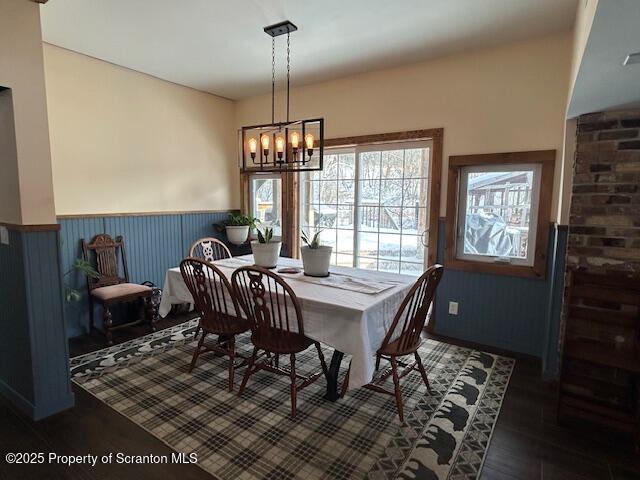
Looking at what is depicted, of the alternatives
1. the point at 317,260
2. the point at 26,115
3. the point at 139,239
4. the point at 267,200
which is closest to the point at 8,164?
the point at 26,115

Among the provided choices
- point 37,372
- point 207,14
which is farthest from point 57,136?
point 37,372

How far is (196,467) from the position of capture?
1740mm

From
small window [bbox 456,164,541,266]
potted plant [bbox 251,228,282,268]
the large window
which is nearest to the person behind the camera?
potted plant [bbox 251,228,282,268]

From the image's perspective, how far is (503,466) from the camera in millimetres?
1763

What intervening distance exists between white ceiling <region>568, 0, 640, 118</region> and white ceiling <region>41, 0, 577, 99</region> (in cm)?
78

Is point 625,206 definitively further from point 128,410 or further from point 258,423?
point 128,410

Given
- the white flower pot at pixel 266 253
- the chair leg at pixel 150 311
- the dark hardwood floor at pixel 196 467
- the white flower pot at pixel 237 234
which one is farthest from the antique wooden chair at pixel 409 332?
the white flower pot at pixel 237 234

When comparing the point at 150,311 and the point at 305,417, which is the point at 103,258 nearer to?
the point at 150,311

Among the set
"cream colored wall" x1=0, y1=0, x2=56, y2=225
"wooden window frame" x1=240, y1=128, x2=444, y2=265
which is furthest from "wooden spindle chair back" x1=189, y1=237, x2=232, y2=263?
"cream colored wall" x1=0, y1=0, x2=56, y2=225

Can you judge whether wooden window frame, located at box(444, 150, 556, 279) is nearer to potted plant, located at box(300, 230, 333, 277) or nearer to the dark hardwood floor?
the dark hardwood floor

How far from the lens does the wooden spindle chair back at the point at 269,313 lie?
204 cm

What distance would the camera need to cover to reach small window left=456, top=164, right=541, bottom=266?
9.82 feet

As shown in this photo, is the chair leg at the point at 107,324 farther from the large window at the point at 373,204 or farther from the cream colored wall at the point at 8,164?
the large window at the point at 373,204

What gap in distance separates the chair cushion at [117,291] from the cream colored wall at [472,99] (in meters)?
2.53
